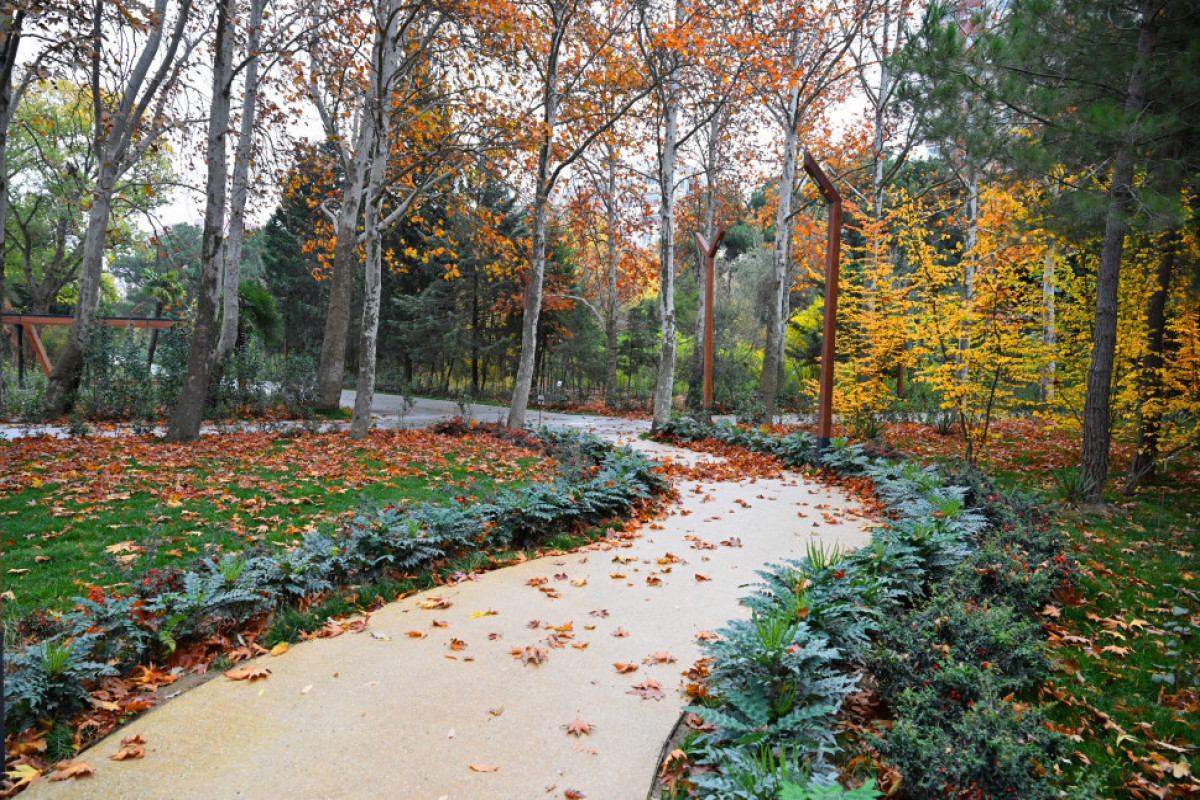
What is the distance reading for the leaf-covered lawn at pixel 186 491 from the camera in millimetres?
4211

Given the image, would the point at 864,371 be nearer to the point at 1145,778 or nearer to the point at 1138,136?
the point at 1138,136

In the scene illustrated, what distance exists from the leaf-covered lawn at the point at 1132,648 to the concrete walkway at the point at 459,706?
1809 mm

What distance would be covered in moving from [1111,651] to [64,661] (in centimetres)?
559

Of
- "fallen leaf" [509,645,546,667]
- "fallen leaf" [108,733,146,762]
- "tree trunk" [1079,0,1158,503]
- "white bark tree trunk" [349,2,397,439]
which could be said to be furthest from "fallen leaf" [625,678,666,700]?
"white bark tree trunk" [349,2,397,439]

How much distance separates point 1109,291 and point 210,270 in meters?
11.7

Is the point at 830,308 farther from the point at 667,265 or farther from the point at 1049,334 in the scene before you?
the point at 1049,334

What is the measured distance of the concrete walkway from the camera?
7.52 ft

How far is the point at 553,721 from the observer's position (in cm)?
271

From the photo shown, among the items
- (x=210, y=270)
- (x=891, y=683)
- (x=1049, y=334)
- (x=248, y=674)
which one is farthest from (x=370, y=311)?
(x=1049, y=334)

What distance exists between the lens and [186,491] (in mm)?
6180

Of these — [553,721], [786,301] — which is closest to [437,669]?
[553,721]

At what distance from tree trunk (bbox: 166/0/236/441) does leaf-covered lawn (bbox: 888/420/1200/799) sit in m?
10.2

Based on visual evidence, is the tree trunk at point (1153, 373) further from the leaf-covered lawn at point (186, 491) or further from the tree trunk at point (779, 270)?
the leaf-covered lawn at point (186, 491)

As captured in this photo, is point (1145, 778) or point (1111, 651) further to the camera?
point (1111, 651)
